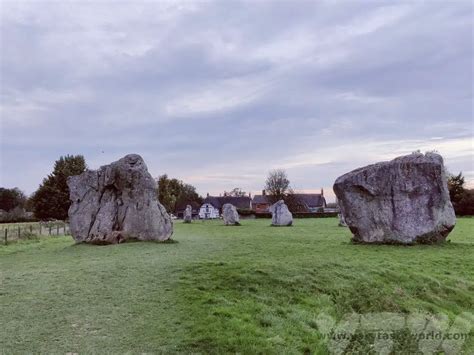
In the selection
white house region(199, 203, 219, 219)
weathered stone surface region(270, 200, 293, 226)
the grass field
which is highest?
white house region(199, 203, 219, 219)

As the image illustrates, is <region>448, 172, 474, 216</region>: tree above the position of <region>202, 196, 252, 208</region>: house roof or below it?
below

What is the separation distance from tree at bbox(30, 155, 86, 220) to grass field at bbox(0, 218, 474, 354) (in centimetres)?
4257

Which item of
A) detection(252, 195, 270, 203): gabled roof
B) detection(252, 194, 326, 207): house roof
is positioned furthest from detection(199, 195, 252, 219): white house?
detection(252, 194, 326, 207): house roof

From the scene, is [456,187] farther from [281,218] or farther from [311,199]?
[311,199]

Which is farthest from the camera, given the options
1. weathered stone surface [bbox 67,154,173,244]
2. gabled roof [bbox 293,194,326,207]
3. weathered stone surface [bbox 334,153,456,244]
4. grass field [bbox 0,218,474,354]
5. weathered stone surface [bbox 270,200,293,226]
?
gabled roof [bbox 293,194,326,207]

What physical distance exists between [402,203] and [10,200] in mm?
75286

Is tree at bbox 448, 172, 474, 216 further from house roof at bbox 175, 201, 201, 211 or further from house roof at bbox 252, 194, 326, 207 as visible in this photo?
house roof at bbox 175, 201, 201, 211

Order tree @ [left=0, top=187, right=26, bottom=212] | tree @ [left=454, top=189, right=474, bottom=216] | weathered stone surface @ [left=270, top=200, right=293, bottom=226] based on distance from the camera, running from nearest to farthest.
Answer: weathered stone surface @ [left=270, top=200, right=293, bottom=226], tree @ [left=454, top=189, right=474, bottom=216], tree @ [left=0, top=187, right=26, bottom=212]

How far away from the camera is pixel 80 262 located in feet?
40.1

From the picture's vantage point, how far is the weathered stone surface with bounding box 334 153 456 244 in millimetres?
18125

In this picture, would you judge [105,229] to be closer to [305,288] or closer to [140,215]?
[140,215]

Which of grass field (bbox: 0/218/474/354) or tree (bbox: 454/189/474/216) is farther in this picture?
tree (bbox: 454/189/474/216)

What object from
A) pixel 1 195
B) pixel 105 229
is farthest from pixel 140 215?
pixel 1 195

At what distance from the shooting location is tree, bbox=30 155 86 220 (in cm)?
5466
